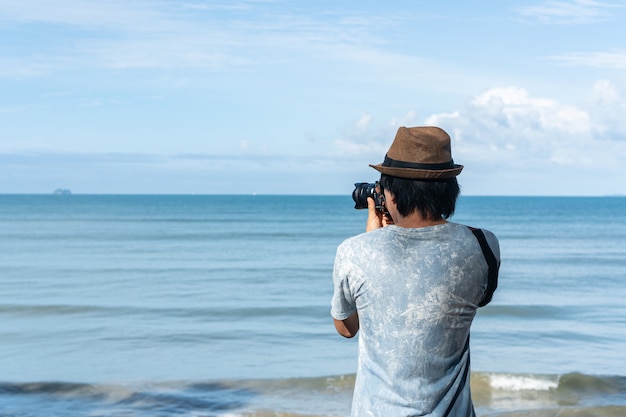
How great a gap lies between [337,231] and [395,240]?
1595 inches

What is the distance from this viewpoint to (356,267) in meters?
2.35

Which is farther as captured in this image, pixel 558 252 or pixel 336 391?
pixel 558 252

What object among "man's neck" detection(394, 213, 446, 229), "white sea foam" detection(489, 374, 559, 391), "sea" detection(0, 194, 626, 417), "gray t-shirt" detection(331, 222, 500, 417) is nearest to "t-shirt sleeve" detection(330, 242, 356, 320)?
"gray t-shirt" detection(331, 222, 500, 417)

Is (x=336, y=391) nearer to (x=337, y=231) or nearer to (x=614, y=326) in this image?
(x=614, y=326)

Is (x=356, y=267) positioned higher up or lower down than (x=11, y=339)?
higher up

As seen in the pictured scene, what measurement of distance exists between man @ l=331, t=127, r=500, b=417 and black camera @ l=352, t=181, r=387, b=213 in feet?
0.62

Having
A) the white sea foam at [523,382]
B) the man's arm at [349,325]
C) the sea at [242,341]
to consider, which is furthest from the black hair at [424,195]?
the white sea foam at [523,382]

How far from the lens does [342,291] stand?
239 cm

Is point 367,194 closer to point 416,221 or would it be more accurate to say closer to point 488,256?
point 416,221

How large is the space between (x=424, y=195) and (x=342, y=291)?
371 mm

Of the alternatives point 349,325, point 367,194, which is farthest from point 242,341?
point 349,325

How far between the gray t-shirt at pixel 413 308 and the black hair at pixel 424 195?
0.18 ft

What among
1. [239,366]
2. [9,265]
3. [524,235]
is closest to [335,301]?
[239,366]

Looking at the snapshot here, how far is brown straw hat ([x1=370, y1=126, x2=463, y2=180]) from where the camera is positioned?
235cm
